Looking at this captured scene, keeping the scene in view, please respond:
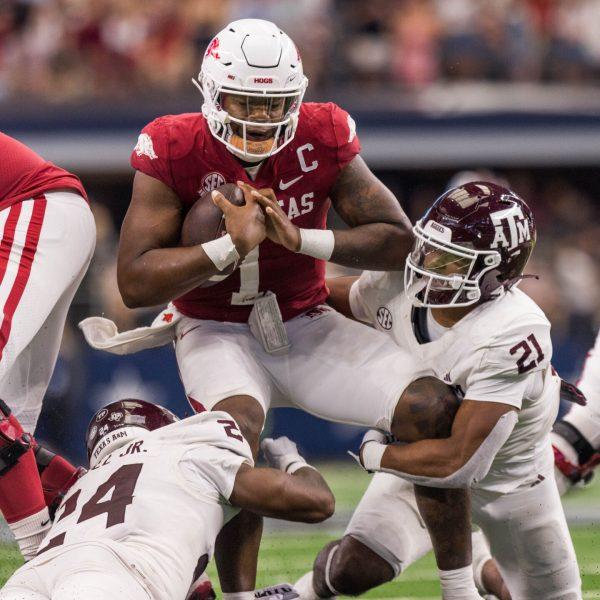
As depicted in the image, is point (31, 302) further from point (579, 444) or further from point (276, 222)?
point (579, 444)

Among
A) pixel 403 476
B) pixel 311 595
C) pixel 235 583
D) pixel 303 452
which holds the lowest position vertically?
pixel 303 452

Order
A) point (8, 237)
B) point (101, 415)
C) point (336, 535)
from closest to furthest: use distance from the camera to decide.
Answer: point (101, 415) → point (8, 237) → point (336, 535)

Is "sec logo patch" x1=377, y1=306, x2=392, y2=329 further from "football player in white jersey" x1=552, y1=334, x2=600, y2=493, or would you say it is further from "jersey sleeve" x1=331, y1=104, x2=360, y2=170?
"football player in white jersey" x1=552, y1=334, x2=600, y2=493

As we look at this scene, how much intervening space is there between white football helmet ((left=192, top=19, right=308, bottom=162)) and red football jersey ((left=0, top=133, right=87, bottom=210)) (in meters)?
0.59

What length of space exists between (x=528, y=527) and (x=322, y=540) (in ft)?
6.91

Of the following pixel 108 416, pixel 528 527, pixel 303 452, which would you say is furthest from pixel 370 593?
pixel 303 452

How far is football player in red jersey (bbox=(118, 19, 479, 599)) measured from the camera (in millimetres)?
4004

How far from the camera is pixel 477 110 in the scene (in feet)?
29.6

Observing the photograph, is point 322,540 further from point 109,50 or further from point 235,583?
point 109,50

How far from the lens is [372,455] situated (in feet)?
13.1

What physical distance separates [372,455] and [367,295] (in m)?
0.77

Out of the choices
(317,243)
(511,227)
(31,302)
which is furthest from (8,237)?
(511,227)

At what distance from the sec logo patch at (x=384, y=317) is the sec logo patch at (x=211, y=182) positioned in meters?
0.75

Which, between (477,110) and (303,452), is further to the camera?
(477,110)
